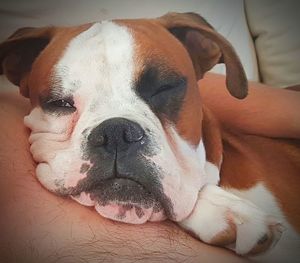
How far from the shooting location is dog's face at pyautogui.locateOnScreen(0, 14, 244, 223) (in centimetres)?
62

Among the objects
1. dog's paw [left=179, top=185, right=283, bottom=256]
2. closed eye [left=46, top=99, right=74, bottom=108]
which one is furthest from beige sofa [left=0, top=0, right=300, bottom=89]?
dog's paw [left=179, top=185, right=283, bottom=256]

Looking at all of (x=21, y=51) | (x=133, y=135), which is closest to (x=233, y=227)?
(x=133, y=135)

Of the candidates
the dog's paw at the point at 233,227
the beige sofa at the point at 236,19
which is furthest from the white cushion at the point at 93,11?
the dog's paw at the point at 233,227

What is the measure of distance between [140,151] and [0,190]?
20 centimetres

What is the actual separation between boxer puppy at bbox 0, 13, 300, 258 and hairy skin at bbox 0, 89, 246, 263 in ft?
0.05

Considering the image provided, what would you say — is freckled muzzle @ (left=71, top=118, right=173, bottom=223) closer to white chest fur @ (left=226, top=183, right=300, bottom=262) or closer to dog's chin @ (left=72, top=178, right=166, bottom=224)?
dog's chin @ (left=72, top=178, right=166, bottom=224)

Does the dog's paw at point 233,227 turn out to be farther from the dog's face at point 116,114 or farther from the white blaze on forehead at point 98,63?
the white blaze on forehead at point 98,63

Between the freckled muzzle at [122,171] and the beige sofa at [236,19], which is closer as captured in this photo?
the freckled muzzle at [122,171]

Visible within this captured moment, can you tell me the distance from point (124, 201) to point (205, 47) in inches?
10.4

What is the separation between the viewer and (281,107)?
0.76 m

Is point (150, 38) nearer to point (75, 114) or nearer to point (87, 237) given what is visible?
point (75, 114)

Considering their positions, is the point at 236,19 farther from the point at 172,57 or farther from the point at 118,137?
the point at 118,137

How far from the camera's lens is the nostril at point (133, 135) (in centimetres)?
61

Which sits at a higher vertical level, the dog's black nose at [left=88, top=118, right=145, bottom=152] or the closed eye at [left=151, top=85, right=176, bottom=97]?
the closed eye at [left=151, top=85, right=176, bottom=97]
